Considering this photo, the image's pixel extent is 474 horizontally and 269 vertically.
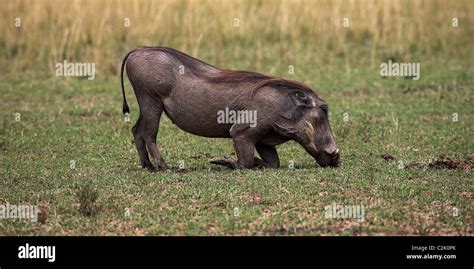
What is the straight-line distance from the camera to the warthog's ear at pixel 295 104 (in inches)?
367

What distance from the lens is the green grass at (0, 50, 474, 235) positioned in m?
7.68

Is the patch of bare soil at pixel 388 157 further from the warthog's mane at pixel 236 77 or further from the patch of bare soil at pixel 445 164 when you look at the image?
the warthog's mane at pixel 236 77

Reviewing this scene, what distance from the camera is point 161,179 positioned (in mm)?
8969

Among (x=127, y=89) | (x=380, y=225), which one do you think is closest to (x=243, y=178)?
(x=380, y=225)

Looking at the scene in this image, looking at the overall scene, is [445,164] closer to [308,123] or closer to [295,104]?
[308,123]

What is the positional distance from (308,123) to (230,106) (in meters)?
0.75

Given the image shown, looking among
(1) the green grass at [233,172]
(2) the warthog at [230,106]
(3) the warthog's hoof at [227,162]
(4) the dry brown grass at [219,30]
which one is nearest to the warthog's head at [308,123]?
(2) the warthog at [230,106]

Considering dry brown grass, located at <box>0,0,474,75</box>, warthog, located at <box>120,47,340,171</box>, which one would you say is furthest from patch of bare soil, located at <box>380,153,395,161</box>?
dry brown grass, located at <box>0,0,474,75</box>

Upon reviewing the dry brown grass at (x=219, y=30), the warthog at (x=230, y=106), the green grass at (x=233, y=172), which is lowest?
the green grass at (x=233, y=172)

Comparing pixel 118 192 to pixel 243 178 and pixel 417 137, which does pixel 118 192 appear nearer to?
pixel 243 178

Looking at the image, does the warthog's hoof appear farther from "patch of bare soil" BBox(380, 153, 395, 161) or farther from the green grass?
"patch of bare soil" BBox(380, 153, 395, 161)

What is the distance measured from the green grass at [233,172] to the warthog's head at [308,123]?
0.23 m

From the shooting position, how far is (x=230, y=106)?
9.38m
